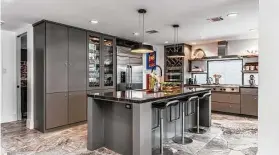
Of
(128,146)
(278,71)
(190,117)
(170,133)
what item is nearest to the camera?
(278,71)

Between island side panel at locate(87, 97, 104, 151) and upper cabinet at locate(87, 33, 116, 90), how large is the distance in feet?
6.25

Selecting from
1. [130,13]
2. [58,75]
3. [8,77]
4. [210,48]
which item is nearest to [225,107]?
[210,48]

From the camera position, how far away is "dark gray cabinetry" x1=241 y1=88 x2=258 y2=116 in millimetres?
5434

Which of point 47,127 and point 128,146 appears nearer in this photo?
point 128,146

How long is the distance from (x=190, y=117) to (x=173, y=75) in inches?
121

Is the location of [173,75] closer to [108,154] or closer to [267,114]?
[108,154]

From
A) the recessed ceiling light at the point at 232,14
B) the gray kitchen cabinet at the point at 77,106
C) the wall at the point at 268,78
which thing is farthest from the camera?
the gray kitchen cabinet at the point at 77,106

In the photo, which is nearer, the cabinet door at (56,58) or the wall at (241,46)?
the cabinet door at (56,58)

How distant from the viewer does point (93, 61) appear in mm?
5090

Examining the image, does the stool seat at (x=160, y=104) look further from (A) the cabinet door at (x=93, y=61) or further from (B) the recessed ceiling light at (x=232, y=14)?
(A) the cabinet door at (x=93, y=61)

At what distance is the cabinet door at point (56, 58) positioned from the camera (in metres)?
4.04

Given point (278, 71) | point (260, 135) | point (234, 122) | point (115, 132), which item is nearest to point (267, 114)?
point (260, 135)

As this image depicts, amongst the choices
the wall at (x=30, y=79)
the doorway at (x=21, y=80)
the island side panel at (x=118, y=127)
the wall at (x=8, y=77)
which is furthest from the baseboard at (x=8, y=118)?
the island side panel at (x=118, y=127)

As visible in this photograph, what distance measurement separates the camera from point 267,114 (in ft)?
4.67
